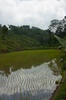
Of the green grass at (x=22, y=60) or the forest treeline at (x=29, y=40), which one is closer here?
the green grass at (x=22, y=60)

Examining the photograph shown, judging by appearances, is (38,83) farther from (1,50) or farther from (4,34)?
(4,34)

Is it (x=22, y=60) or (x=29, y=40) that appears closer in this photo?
(x=22, y=60)


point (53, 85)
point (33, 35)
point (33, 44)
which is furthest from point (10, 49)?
point (53, 85)

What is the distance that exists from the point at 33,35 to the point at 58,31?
57.1ft

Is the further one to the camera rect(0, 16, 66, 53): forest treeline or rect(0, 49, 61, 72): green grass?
rect(0, 16, 66, 53): forest treeline

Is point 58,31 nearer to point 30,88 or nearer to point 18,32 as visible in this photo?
point 18,32

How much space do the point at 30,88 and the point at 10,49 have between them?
3417cm

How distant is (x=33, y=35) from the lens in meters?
72.1

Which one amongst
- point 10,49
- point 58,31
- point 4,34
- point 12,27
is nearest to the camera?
point 10,49

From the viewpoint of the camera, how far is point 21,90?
375 inches

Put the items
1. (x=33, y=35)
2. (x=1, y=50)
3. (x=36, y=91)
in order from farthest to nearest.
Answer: (x=33, y=35)
(x=1, y=50)
(x=36, y=91)

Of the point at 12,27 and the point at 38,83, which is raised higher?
the point at 12,27

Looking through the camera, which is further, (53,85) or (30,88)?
(53,85)

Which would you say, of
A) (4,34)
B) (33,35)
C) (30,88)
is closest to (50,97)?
(30,88)
